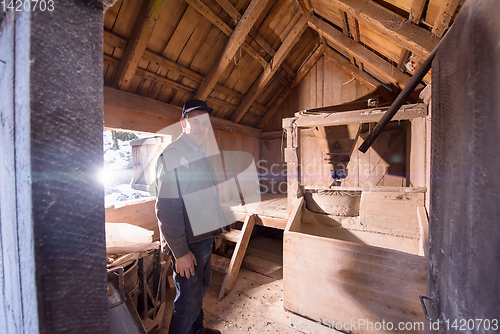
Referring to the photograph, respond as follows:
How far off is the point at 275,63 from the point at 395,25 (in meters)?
2.25

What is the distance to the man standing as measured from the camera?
149cm

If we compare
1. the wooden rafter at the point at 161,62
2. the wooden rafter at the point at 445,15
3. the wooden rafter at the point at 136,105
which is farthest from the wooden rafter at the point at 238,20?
the wooden rafter at the point at 445,15

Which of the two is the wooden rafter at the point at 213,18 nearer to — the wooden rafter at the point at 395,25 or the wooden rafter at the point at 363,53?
the wooden rafter at the point at 363,53

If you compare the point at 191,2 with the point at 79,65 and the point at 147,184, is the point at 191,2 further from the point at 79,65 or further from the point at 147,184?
the point at 147,184

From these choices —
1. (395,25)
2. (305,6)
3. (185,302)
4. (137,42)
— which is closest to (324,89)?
(305,6)

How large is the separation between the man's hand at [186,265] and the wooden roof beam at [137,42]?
240 centimetres

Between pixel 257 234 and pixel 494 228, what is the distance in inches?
193

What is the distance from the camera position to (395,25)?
1.98 meters

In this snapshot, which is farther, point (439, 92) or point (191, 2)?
point (191, 2)

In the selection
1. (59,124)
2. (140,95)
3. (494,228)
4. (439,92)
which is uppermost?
(140,95)

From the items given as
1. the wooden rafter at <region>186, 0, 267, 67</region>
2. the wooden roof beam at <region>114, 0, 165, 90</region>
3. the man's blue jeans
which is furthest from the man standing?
the wooden rafter at <region>186, 0, 267, 67</region>

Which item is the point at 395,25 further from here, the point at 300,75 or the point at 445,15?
the point at 300,75

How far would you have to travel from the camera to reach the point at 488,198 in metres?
0.53

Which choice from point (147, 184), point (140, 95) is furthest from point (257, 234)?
point (140, 95)
